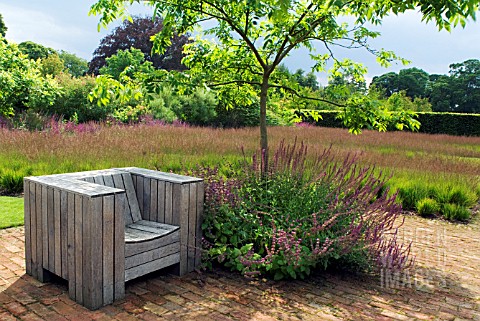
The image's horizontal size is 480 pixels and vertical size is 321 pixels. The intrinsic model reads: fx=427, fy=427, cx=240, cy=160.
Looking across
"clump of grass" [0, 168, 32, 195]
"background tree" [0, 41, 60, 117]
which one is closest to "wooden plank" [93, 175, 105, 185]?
"clump of grass" [0, 168, 32, 195]

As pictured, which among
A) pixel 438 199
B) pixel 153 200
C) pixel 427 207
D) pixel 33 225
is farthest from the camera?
pixel 438 199

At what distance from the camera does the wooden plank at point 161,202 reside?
3.90m

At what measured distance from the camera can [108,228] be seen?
10.2ft

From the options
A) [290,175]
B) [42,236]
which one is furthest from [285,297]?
[42,236]

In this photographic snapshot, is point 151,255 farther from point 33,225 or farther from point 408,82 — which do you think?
point 408,82

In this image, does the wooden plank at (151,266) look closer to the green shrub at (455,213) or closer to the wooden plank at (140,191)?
the wooden plank at (140,191)

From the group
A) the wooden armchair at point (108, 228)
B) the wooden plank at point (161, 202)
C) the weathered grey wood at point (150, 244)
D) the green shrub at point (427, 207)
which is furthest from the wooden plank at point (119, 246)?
Answer: the green shrub at point (427, 207)

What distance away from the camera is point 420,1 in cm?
356

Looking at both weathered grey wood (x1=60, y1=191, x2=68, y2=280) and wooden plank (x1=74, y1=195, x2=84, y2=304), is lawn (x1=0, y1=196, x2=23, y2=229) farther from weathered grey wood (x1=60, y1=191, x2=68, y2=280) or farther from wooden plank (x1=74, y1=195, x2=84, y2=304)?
wooden plank (x1=74, y1=195, x2=84, y2=304)

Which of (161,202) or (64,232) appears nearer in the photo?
(64,232)

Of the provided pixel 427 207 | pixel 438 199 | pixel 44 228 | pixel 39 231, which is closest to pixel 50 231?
pixel 44 228

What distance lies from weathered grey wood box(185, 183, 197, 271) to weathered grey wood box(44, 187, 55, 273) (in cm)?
111

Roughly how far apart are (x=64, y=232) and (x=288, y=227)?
1928 mm

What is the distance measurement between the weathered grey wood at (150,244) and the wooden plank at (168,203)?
6.8 inches
